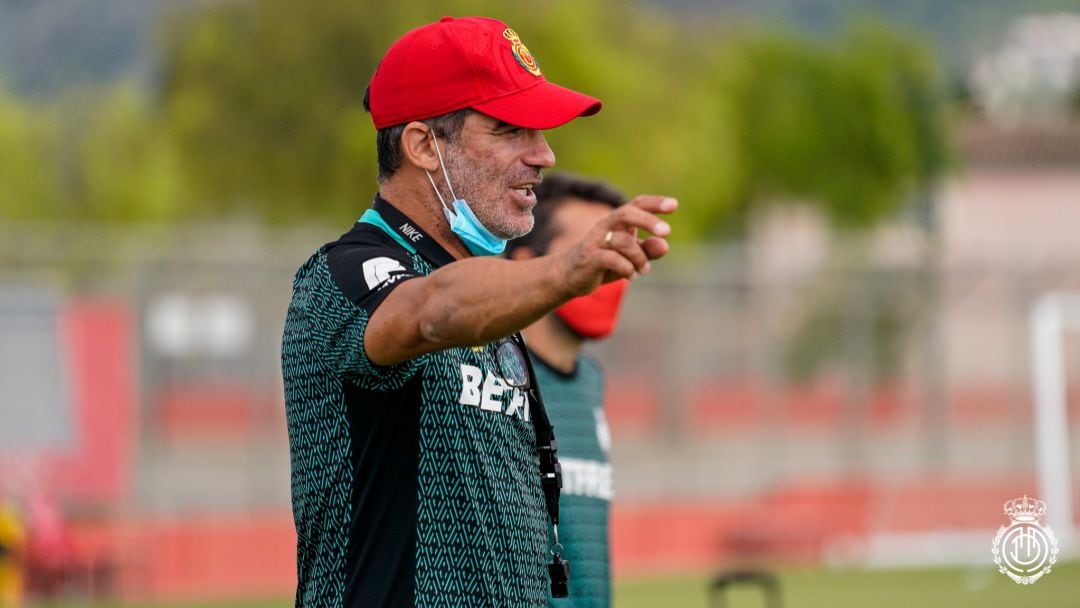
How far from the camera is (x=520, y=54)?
9.98 feet

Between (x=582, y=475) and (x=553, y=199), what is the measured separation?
86cm

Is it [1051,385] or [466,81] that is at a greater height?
[1051,385]

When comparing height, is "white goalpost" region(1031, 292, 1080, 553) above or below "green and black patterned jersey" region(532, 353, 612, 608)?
above

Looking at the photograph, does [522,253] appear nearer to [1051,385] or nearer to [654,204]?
[654,204]

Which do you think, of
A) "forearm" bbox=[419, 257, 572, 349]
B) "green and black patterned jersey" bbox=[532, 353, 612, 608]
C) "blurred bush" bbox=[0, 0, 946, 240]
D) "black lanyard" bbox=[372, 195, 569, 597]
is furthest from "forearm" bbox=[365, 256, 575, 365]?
"blurred bush" bbox=[0, 0, 946, 240]

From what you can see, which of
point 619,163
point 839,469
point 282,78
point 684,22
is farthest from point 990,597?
point 684,22

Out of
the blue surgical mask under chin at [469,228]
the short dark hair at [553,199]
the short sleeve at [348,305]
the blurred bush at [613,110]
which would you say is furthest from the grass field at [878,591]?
the blurred bush at [613,110]

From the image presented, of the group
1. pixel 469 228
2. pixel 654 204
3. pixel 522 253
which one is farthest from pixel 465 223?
pixel 522 253

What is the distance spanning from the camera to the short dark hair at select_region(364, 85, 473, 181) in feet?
9.80

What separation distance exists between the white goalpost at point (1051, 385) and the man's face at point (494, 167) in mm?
18221

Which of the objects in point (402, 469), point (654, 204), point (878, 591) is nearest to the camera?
point (654, 204)

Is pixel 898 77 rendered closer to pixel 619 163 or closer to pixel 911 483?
pixel 619 163

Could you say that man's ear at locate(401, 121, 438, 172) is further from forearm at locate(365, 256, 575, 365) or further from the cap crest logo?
forearm at locate(365, 256, 575, 365)

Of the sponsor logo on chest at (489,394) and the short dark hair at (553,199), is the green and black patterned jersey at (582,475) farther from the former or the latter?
the sponsor logo on chest at (489,394)
